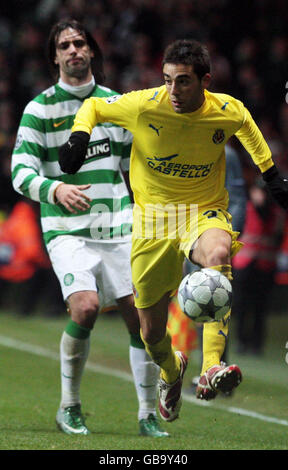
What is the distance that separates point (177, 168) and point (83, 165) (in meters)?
1.00

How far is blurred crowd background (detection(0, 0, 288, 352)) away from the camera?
14.2m

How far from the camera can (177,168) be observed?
235 inches

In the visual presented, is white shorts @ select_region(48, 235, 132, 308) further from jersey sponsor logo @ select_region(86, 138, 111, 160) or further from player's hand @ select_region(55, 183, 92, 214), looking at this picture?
player's hand @ select_region(55, 183, 92, 214)

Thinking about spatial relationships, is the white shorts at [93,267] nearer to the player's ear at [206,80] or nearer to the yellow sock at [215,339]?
the yellow sock at [215,339]

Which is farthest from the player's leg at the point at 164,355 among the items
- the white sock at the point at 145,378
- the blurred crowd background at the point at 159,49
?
the blurred crowd background at the point at 159,49

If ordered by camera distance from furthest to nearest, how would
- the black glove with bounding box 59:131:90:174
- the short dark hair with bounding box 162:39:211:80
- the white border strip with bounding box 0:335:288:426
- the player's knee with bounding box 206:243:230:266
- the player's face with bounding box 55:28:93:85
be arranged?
1. the white border strip with bounding box 0:335:288:426
2. the player's face with bounding box 55:28:93:85
3. the black glove with bounding box 59:131:90:174
4. the short dark hair with bounding box 162:39:211:80
5. the player's knee with bounding box 206:243:230:266

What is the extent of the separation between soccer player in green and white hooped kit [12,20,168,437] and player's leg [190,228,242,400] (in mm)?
1063

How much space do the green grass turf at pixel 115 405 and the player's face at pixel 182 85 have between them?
206cm

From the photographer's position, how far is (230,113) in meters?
5.90

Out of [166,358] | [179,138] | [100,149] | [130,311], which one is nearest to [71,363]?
[130,311]

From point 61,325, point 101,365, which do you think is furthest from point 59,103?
point 61,325

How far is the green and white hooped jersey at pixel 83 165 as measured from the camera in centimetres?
675

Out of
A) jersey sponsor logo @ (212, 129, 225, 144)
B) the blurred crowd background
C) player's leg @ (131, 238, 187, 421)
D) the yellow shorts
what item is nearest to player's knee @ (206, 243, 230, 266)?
the yellow shorts
